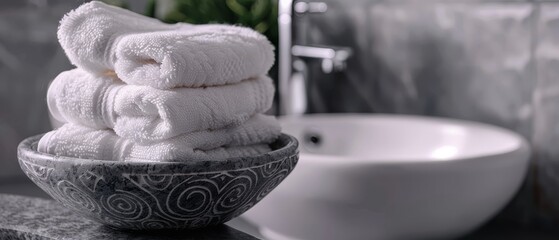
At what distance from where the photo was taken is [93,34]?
0.60 metres

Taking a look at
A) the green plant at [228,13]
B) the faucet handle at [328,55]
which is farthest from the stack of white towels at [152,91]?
the green plant at [228,13]

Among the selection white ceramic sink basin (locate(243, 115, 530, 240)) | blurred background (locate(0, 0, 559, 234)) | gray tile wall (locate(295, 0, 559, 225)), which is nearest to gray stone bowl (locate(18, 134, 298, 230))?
white ceramic sink basin (locate(243, 115, 530, 240))

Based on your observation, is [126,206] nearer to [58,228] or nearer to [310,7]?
[58,228]

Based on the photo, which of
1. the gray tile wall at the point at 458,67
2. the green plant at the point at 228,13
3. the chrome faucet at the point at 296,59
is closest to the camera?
the gray tile wall at the point at 458,67

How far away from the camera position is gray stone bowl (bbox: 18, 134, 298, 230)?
0.56 metres

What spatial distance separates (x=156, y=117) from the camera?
1.93 feet

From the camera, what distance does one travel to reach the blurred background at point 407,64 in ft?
4.85

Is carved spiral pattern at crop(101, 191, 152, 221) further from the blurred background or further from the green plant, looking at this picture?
the green plant

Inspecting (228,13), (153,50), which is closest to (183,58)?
(153,50)

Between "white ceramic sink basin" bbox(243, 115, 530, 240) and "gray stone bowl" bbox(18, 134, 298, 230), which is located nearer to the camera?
Answer: "gray stone bowl" bbox(18, 134, 298, 230)

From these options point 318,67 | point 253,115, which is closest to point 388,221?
point 253,115

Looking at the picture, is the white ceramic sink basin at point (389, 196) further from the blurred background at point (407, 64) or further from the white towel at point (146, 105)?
the white towel at point (146, 105)

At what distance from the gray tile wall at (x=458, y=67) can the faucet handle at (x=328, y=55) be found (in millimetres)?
39

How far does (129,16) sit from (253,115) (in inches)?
5.1
